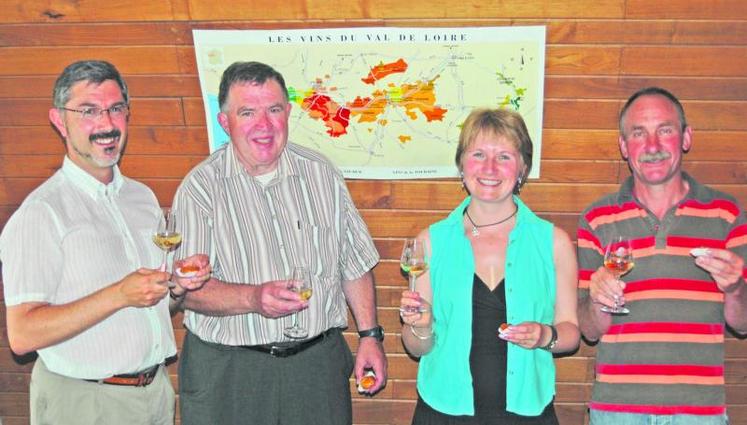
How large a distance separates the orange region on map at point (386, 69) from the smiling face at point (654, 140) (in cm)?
124

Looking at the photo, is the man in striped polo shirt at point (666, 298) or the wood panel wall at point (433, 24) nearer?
the man in striped polo shirt at point (666, 298)

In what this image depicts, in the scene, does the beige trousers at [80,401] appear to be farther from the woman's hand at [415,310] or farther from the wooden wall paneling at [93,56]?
the wooden wall paneling at [93,56]

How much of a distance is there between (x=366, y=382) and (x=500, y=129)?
4.78ft

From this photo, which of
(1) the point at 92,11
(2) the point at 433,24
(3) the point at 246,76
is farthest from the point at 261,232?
(1) the point at 92,11

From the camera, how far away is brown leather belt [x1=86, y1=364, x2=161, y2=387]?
3498mm

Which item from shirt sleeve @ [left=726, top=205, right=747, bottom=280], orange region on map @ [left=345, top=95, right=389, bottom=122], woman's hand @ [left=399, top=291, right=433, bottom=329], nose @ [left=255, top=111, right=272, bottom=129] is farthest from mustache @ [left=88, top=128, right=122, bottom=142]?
shirt sleeve @ [left=726, top=205, right=747, bottom=280]

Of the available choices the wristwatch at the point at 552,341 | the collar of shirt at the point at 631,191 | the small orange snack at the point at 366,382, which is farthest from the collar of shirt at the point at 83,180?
the collar of shirt at the point at 631,191

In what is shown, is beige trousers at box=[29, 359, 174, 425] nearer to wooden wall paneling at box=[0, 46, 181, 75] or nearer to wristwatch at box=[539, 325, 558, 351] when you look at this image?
wooden wall paneling at box=[0, 46, 181, 75]

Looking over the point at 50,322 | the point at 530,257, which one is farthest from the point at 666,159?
the point at 50,322

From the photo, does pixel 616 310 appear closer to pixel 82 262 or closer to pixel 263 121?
pixel 263 121

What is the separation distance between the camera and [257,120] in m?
3.73

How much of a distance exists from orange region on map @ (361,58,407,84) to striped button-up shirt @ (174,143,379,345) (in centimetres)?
67

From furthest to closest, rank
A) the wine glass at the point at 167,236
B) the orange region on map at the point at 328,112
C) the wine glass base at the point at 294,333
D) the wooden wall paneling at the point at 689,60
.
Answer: the orange region on map at the point at 328,112
the wooden wall paneling at the point at 689,60
the wine glass base at the point at 294,333
the wine glass at the point at 167,236

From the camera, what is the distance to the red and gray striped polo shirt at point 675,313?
3531 mm
